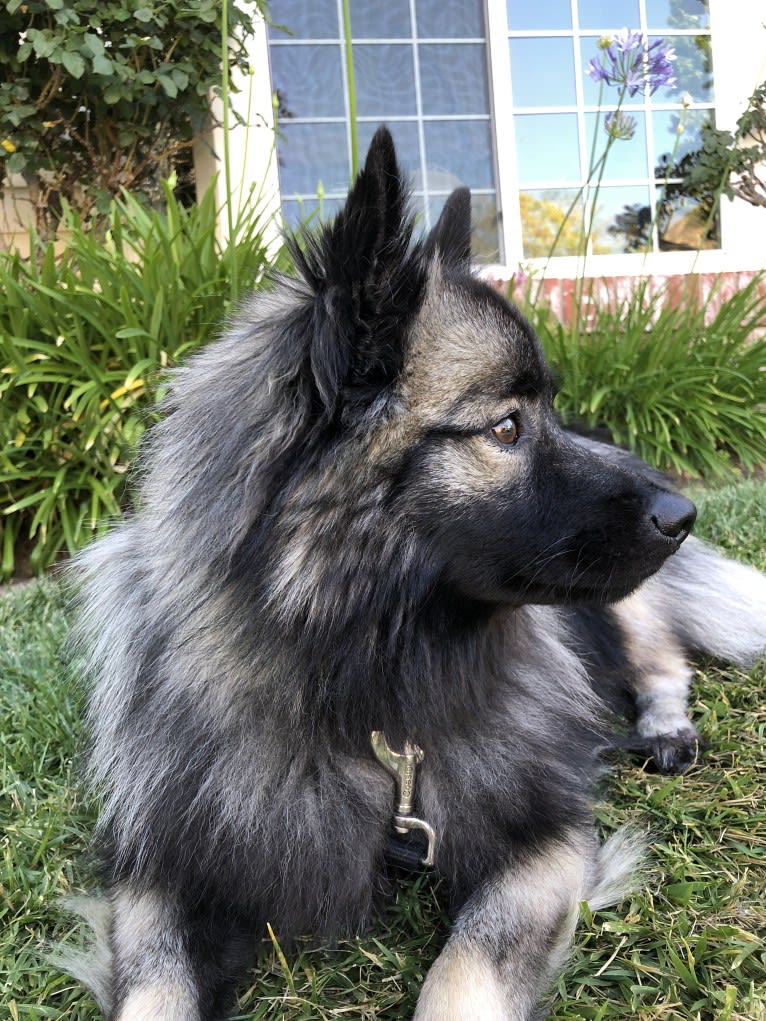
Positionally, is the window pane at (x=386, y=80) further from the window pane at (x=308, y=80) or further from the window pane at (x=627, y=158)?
the window pane at (x=627, y=158)

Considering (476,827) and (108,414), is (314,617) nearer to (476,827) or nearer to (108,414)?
(476,827)

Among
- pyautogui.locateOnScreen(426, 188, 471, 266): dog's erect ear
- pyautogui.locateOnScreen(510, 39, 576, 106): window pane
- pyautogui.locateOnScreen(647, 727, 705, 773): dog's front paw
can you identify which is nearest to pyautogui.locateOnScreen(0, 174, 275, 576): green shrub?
pyautogui.locateOnScreen(426, 188, 471, 266): dog's erect ear

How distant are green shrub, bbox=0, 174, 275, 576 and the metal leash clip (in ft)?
7.82

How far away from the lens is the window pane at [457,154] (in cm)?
670

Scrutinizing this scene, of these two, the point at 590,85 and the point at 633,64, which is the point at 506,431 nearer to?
the point at 633,64

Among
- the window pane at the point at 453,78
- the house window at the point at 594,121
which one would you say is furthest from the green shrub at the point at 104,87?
the house window at the point at 594,121

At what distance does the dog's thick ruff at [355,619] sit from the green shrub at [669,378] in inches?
120

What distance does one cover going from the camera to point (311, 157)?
6551 mm

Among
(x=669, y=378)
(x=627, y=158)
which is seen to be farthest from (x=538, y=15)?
(x=669, y=378)

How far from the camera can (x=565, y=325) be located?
5355 mm

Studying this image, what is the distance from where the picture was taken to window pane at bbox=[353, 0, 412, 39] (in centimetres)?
654

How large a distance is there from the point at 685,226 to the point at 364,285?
6585 millimetres

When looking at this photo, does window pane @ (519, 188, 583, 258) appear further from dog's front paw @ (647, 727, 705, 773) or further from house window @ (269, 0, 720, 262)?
dog's front paw @ (647, 727, 705, 773)

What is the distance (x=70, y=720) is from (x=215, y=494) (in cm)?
139
